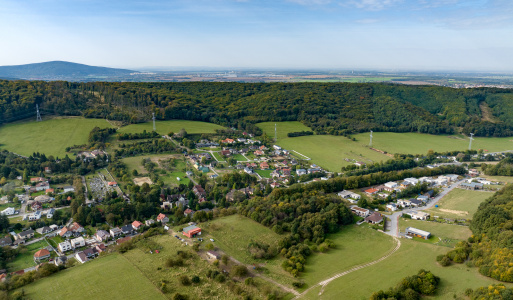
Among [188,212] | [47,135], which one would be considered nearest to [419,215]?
[188,212]

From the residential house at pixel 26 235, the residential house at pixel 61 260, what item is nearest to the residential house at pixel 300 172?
the residential house at pixel 61 260

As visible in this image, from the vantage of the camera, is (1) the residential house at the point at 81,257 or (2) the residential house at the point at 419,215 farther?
(2) the residential house at the point at 419,215

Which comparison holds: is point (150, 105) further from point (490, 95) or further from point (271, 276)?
point (490, 95)

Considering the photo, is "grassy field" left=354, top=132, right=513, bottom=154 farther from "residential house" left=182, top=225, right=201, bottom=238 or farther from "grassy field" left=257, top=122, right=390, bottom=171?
"residential house" left=182, top=225, right=201, bottom=238

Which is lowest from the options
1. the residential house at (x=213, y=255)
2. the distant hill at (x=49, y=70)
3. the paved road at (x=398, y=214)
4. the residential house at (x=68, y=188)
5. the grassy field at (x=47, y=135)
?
the paved road at (x=398, y=214)

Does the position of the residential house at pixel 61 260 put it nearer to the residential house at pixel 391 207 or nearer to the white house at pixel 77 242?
the white house at pixel 77 242

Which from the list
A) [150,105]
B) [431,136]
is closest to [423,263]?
[431,136]
